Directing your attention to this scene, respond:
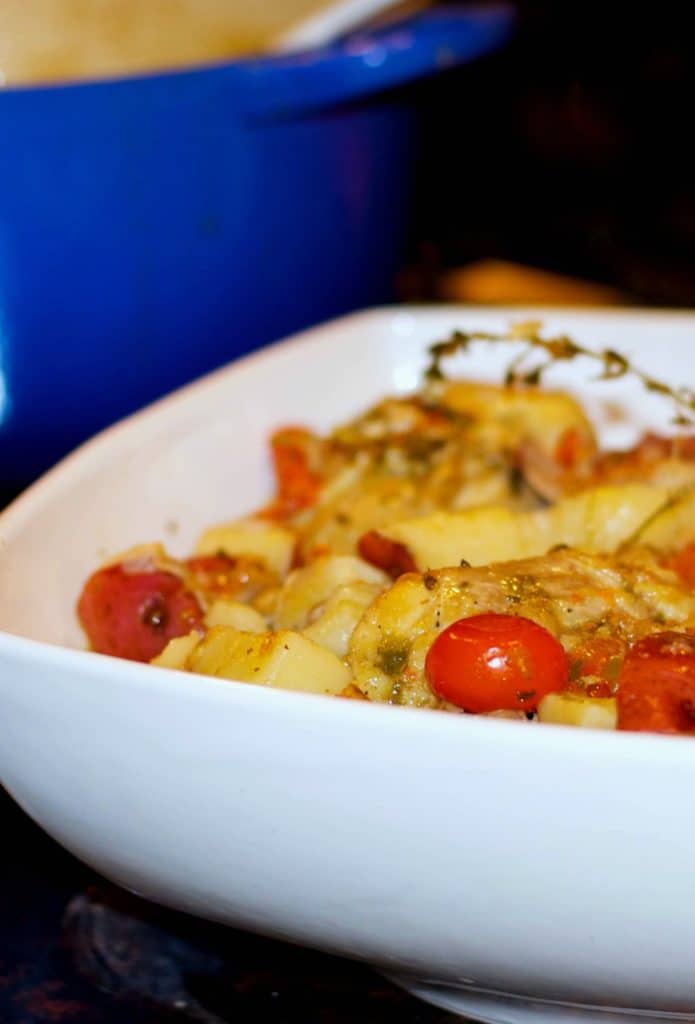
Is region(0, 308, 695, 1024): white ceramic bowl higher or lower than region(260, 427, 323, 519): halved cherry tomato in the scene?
lower

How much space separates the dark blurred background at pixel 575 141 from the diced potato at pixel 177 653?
223cm

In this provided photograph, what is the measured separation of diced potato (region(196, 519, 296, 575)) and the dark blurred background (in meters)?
1.96

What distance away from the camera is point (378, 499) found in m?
1.21

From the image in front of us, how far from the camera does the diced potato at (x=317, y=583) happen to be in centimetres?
100

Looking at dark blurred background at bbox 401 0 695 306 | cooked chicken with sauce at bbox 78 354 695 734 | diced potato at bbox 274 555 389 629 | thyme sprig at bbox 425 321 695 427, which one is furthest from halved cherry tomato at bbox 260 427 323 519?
dark blurred background at bbox 401 0 695 306

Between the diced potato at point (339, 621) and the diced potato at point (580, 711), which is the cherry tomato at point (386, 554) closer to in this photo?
the diced potato at point (339, 621)

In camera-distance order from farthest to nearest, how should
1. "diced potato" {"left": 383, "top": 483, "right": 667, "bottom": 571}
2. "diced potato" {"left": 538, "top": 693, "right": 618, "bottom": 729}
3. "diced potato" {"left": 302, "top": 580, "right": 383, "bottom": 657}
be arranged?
"diced potato" {"left": 383, "top": 483, "right": 667, "bottom": 571}, "diced potato" {"left": 302, "top": 580, "right": 383, "bottom": 657}, "diced potato" {"left": 538, "top": 693, "right": 618, "bottom": 729}

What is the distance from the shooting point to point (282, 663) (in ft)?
2.77

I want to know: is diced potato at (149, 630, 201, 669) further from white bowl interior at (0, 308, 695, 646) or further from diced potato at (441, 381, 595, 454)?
diced potato at (441, 381, 595, 454)

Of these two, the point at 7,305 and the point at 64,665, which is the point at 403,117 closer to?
the point at 7,305

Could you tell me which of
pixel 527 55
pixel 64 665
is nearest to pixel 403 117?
pixel 64 665

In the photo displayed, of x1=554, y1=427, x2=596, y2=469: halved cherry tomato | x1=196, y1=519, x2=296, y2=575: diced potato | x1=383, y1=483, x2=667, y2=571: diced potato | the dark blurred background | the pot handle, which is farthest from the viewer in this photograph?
the dark blurred background

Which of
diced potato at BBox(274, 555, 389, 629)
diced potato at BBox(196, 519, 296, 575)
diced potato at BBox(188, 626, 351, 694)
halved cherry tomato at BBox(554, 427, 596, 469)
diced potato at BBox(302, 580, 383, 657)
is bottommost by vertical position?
diced potato at BBox(188, 626, 351, 694)

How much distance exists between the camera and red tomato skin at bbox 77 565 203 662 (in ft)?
3.32
